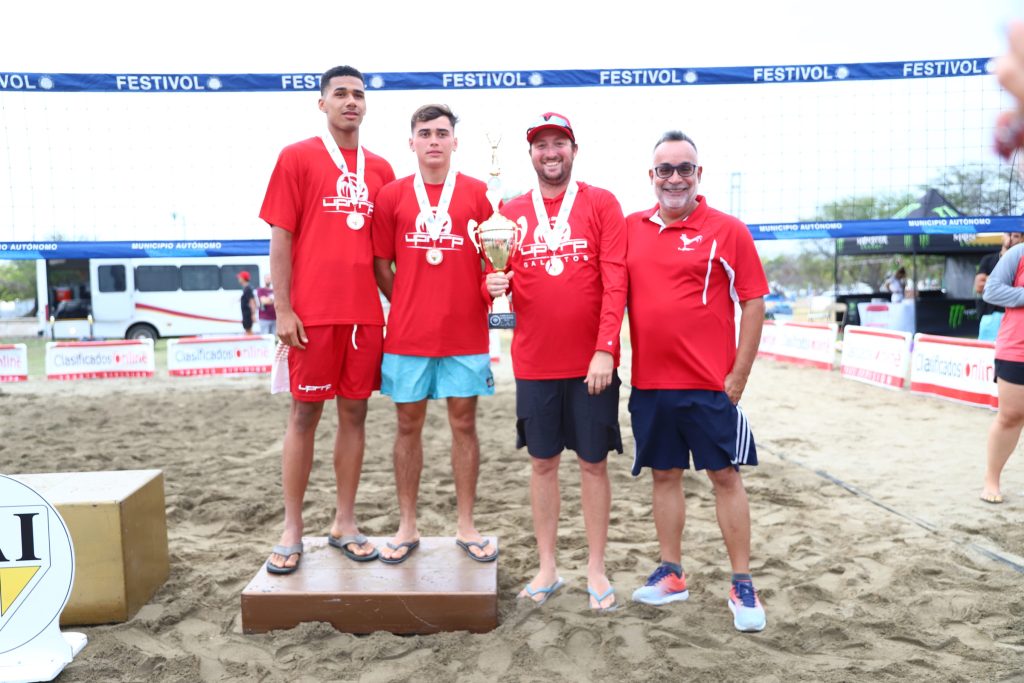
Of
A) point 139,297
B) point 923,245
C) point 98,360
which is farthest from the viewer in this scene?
point 139,297

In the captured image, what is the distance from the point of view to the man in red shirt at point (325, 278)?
303 centimetres

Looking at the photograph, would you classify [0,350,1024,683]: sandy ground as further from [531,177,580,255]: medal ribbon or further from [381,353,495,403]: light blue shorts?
[531,177,580,255]: medal ribbon

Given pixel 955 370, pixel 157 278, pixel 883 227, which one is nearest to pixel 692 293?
pixel 883 227

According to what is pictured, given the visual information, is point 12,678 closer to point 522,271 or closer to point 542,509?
point 542,509

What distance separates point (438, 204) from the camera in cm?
313

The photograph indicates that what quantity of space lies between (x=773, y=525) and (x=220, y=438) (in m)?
4.75

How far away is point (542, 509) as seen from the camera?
3.15 meters

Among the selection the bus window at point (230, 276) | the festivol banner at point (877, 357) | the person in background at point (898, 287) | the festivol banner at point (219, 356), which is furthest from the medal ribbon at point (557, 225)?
the bus window at point (230, 276)

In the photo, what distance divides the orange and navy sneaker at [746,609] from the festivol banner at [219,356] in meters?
10.3

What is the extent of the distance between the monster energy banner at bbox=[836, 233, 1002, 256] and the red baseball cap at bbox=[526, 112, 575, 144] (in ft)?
45.3

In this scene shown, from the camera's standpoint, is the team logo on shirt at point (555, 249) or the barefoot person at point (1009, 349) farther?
Answer: the barefoot person at point (1009, 349)

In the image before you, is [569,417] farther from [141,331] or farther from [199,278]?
[141,331]

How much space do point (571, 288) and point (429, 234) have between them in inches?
25.0

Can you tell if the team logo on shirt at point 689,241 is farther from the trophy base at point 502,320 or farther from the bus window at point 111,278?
the bus window at point 111,278
